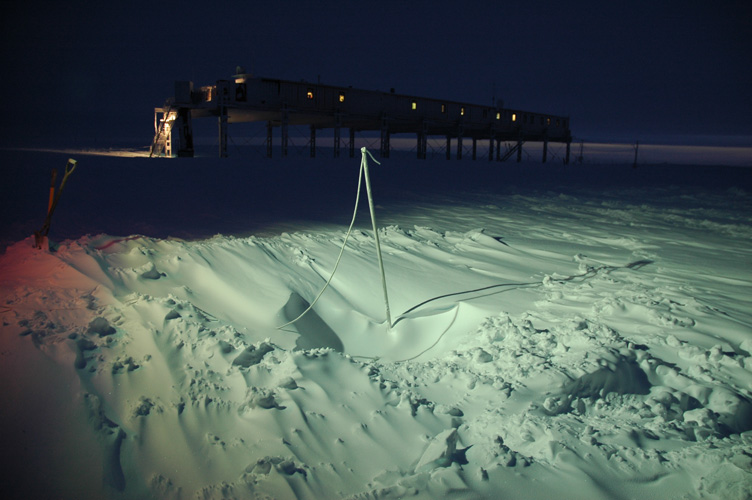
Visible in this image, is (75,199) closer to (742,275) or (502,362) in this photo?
(502,362)

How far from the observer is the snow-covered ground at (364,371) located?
8.75ft

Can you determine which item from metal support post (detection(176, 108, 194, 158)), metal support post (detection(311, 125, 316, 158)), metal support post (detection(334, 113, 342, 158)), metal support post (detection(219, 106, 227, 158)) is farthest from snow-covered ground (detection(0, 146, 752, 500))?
metal support post (detection(311, 125, 316, 158))

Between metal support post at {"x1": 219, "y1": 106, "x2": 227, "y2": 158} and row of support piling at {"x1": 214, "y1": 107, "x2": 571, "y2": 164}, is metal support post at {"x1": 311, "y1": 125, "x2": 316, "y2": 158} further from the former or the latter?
metal support post at {"x1": 219, "y1": 106, "x2": 227, "y2": 158}

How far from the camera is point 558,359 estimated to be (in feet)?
12.5

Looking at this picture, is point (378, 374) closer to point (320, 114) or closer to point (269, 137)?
point (320, 114)

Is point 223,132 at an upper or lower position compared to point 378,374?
upper

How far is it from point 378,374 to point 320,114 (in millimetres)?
23347

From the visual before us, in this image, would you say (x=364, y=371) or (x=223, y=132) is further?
(x=223, y=132)

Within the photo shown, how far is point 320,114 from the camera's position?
25188mm

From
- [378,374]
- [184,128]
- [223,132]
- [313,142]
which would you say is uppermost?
[313,142]

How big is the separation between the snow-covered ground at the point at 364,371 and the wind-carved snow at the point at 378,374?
15 millimetres

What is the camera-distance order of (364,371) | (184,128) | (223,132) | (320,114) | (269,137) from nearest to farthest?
1. (364,371)
2. (223,132)
3. (184,128)
4. (320,114)
5. (269,137)

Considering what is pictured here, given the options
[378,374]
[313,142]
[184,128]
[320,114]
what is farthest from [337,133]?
[378,374]

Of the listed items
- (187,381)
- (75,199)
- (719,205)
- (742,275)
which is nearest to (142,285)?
(187,381)
